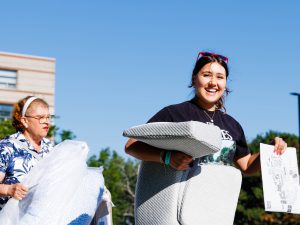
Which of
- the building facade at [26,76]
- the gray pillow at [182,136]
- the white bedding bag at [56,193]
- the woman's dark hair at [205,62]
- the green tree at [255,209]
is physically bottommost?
the green tree at [255,209]

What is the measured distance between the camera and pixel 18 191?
391cm

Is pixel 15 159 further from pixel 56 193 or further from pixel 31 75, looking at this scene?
pixel 31 75

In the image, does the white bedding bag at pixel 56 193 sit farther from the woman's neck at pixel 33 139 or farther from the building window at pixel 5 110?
the building window at pixel 5 110

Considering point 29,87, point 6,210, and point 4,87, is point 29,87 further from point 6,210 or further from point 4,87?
point 6,210

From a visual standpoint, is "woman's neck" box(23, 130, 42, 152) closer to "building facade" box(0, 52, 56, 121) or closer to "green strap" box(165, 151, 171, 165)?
"green strap" box(165, 151, 171, 165)

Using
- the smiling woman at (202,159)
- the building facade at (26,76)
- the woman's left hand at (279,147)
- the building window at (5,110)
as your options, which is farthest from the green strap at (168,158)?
the building facade at (26,76)

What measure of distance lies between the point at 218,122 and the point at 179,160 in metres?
0.54

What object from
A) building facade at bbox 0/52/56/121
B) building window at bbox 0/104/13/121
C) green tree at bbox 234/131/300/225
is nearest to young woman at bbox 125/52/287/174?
green tree at bbox 234/131/300/225

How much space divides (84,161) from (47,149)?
0.40m

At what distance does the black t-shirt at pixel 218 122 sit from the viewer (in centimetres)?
315

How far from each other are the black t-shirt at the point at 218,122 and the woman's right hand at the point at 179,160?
0.24 m

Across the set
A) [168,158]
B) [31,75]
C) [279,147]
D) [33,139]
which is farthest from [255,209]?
[168,158]

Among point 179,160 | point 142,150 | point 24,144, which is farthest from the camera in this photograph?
point 24,144

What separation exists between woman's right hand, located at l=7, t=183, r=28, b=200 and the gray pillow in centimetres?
124
